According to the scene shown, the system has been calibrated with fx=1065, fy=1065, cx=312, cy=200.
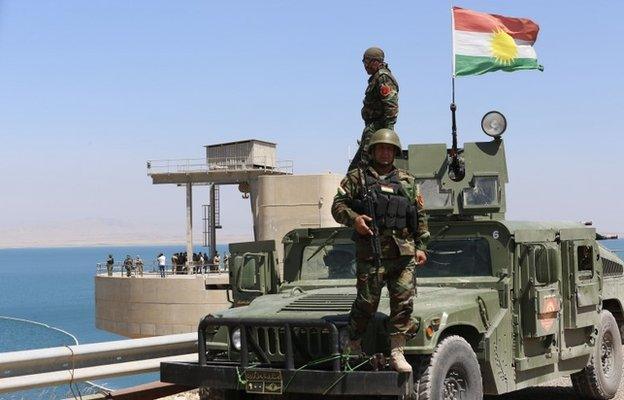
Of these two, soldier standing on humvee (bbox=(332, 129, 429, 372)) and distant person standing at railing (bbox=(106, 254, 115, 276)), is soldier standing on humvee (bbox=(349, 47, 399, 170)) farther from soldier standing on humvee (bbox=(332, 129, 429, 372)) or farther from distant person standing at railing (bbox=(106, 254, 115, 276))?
distant person standing at railing (bbox=(106, 254, 115, 276))

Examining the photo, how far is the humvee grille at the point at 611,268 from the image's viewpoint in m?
9.87

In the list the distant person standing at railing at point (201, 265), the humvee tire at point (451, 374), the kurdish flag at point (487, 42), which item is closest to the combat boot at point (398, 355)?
the humvee tire at point (451, 374)

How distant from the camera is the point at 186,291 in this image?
49.9 metres

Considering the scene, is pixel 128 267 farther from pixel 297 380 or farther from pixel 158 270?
pixel 297 380

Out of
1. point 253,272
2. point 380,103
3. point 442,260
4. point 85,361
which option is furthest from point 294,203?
point 85,361

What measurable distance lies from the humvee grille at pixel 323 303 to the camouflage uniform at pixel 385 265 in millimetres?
387

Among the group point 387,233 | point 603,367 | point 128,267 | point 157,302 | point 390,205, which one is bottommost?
point 157,302

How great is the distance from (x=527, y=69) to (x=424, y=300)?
217 inches

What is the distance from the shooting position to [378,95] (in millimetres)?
8125

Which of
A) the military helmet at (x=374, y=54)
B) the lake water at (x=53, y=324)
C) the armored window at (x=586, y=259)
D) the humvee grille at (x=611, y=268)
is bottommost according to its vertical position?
the lake water at (x=53, y=324)

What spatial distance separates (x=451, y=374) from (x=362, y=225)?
1.24 m

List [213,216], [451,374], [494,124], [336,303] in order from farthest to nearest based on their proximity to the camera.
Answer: [213,216]
[494,124]
[336,303]
[451,374]

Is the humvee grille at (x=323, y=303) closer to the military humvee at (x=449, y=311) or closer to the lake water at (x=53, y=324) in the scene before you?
the military humvee at (x=449, y=311)

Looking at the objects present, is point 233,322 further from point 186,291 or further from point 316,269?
point 186,291
